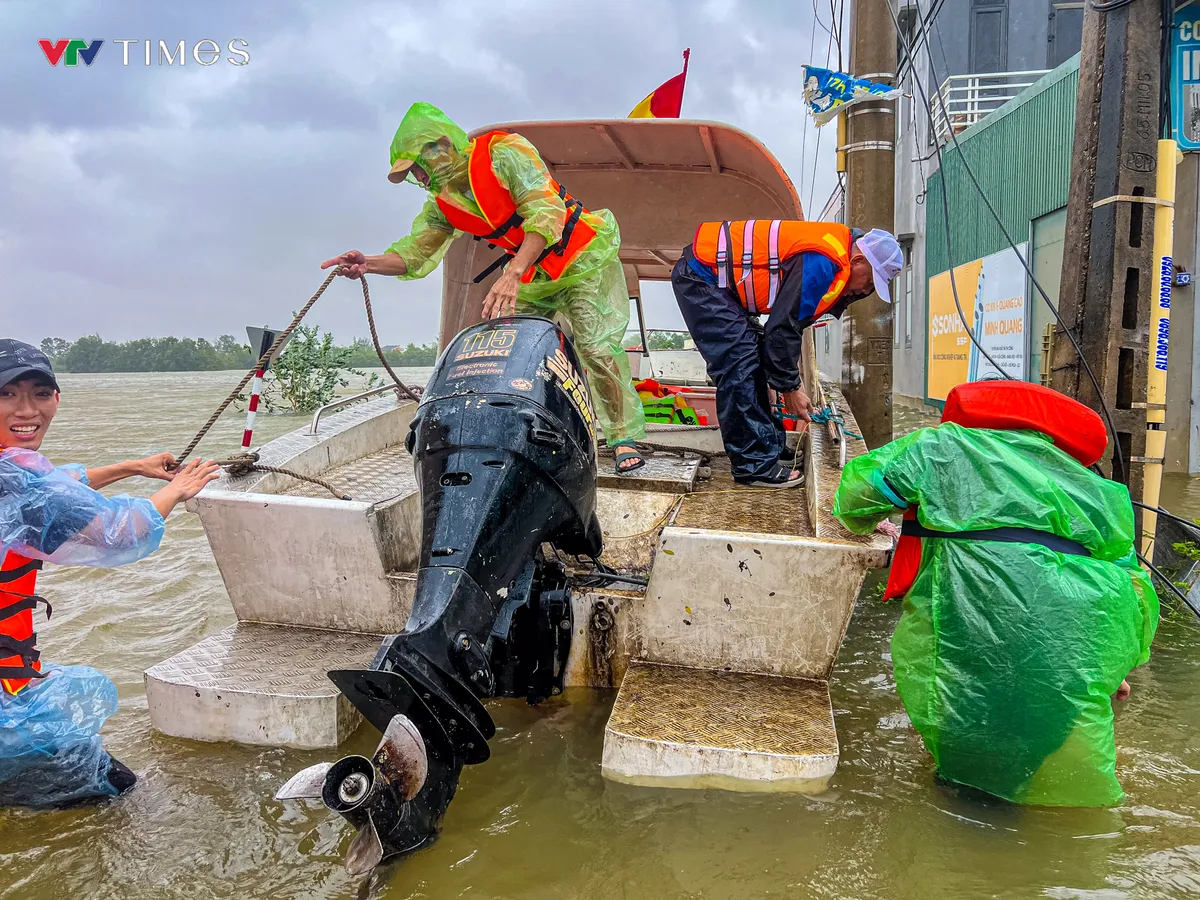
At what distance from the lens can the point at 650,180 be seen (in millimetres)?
5992

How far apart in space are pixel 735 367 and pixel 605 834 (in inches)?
92.2

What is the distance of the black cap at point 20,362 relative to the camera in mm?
2312

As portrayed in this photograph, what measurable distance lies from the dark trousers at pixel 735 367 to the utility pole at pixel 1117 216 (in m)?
1.50

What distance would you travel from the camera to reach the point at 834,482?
3449 millimetres

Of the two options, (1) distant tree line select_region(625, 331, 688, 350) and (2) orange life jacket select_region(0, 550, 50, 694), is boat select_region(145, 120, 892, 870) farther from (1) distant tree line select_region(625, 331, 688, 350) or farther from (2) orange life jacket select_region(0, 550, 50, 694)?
(1) distant tree line select_region(625, 331, 688, 350)

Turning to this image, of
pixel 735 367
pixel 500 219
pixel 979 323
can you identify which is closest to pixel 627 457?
pixel 735 367

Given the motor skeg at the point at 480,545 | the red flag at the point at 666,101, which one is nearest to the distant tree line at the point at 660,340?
the red flag at the point at 666,101

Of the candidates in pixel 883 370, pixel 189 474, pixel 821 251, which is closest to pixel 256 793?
pixel 189 474

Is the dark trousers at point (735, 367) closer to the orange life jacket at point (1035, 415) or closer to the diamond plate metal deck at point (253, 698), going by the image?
the orange life jacket at point (1035, 415)

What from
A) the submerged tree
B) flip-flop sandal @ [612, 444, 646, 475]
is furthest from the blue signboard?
the submerged tree

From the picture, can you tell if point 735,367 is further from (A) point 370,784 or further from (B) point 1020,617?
(A) point 370,784

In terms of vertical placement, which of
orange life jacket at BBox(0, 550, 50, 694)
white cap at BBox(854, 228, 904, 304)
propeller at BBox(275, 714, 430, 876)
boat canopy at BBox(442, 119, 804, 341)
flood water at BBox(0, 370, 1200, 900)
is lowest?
flood water at BBox(0, 370, 1200, 900)

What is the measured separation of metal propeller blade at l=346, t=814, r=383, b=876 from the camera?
1.82 meters

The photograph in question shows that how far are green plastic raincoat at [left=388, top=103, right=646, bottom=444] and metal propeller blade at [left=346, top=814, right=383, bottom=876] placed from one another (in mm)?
2395
